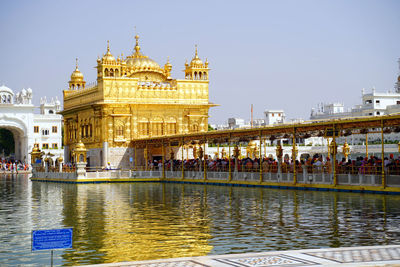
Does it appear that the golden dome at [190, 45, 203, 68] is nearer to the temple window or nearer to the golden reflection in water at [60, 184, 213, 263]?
the temple window

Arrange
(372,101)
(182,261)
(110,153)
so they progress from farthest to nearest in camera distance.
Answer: (372,101) < (110,153) < (182,261)

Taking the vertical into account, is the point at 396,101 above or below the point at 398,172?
above

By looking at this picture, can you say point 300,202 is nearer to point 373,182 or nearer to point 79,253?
point 373,182

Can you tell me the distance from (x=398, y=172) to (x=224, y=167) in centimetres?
1310

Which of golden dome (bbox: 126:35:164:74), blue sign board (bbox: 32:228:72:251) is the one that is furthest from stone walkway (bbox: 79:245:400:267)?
golden dome (bbox: 126:35:164:74)

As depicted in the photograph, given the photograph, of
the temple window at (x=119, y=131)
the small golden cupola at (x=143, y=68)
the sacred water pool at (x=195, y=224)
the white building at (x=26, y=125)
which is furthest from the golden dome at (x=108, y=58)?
the white building at (x=26, y=125)

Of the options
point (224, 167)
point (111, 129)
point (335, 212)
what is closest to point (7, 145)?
point (111, 129)

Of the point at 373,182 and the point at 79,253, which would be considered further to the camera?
the point at 373,182

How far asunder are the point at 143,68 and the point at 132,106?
18.5 ft

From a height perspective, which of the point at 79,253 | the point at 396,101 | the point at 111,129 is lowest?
the point at 79,253

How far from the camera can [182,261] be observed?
377 inches

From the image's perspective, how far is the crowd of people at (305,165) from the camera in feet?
77.1

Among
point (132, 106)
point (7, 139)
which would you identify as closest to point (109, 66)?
point (132, 106)

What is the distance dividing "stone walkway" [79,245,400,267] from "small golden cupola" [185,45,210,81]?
130 ft
